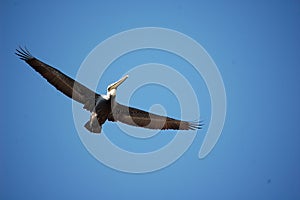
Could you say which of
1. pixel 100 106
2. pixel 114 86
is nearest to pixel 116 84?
pixel 114 86

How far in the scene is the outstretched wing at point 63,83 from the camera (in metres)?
14.6

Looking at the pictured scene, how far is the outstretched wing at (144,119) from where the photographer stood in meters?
15.7

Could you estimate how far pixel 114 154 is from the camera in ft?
64.5

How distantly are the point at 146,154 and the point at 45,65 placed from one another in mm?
7677

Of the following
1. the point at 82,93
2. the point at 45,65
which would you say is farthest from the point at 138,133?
the point at 45,65

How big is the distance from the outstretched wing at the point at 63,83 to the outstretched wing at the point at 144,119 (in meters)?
1.04

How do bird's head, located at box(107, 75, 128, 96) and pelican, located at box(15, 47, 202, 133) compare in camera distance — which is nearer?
pelican, located at box(15, 47, 202, 133)

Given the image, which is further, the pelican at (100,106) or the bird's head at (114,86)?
the bird's head at (114,86)

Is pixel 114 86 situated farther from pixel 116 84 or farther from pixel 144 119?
pixel 144 119

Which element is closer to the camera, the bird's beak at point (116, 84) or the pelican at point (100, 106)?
the pelican at point (100, 106)

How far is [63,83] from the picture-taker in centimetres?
1498

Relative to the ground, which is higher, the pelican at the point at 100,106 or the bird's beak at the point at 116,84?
the bird's beak at the point at 116,84

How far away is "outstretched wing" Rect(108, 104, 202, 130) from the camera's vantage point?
15742 millimetres

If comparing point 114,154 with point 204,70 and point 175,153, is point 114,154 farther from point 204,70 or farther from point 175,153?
point 204,70
